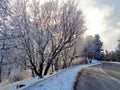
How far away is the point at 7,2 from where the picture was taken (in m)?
9.63

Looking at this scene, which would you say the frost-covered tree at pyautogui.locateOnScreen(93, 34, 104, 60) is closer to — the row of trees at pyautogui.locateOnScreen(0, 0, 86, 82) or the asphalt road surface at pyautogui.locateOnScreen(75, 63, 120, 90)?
the row of trees at pyautogui.locateOnScreen(0, 0, 86, 82)

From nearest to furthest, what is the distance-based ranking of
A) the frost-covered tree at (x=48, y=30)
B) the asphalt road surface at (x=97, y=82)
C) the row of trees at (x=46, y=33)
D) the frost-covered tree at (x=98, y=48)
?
the asphalt road surface at (x=97, y=82) < the row of trees at (x=46, y=33) < the frost-covered tree at (x=48, y=30) < the frost-covered tree at (x=98, y=48)

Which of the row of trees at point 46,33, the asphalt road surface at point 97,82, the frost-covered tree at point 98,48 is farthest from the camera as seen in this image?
the frost-covered tree at point 98,48

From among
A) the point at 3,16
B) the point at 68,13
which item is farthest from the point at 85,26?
the point at 3,16

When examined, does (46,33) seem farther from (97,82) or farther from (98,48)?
(98,48)

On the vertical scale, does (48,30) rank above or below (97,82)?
above

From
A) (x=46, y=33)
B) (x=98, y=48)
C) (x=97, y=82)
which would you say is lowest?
(x=97, y=82)

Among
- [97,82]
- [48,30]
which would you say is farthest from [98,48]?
[97,82]

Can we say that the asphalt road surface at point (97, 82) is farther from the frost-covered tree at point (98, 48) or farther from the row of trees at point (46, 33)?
the frost-covered tree at point (98, 48)

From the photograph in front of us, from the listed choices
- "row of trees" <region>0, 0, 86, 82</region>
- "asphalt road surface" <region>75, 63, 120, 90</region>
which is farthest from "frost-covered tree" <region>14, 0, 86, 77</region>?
"asphalt road surface" <region>75, 63, 120, 90</region>

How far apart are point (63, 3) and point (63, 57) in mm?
13422

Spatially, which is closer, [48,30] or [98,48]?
[48,30]

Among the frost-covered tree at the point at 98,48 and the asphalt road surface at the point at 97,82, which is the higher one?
the frost-covered tree at the point at 98,48

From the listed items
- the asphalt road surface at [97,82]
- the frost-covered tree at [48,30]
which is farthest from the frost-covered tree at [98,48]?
the asphalt road surface at [97,82]
